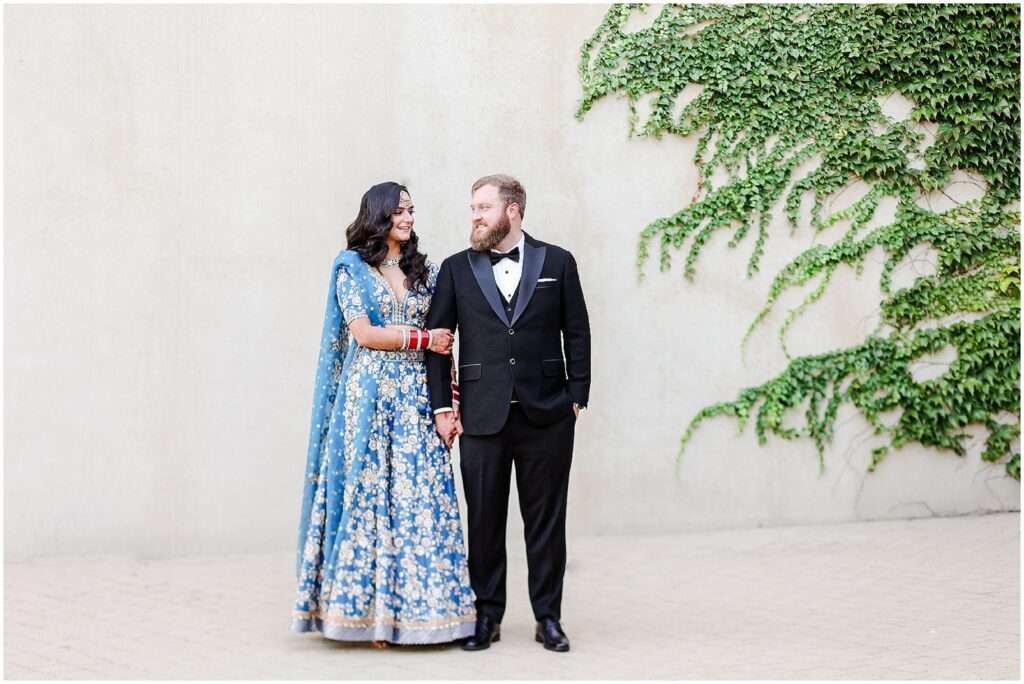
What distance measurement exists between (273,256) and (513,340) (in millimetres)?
2287

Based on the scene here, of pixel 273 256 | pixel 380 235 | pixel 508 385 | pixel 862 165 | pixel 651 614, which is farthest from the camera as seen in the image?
pixel 862 165

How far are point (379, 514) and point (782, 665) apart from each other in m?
1.46

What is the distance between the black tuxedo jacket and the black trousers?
0.25ft

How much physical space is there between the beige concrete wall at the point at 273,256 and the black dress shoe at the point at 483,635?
2132 mm

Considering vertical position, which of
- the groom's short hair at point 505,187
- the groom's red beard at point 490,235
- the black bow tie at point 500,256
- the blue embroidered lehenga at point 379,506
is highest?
the groom's short hair at point 505,187

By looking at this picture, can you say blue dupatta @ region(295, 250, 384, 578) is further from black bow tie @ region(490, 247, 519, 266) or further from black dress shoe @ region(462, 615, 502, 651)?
black dress shoe @ region(462, 615, 502, 651)

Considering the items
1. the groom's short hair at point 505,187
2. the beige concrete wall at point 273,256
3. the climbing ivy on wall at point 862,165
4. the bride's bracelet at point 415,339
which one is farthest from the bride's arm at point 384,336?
the climbing ivy on wall at point 862,165

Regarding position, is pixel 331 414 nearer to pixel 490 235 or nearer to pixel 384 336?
pixel 384 336

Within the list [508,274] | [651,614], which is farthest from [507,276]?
[651,614]

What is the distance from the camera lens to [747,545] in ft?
20.4

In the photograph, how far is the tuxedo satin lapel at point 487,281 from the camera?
4.29 metres

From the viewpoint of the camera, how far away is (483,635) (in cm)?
431

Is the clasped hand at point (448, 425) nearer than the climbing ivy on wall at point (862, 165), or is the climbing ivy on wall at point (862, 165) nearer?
the clasped hand at point (448, 425)

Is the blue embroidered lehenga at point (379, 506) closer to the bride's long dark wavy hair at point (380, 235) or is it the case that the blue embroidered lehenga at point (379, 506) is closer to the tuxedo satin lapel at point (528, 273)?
the bride's long dark wavy hair at point (380, 235)
